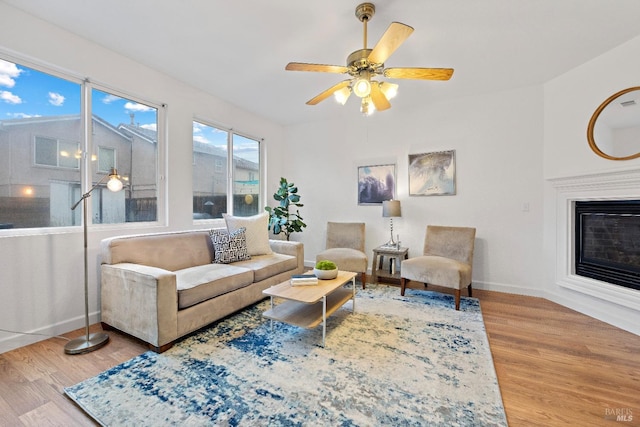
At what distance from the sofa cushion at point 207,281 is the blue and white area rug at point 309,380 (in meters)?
0.34

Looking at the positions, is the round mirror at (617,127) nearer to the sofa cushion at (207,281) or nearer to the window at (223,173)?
the sofa cushion at (207,281)

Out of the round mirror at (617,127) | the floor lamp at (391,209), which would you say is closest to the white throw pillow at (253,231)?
the floor lamp at (391,209)

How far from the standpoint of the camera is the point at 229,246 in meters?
3.17

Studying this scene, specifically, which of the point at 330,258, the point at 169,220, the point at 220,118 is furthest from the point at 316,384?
the point at 220,118

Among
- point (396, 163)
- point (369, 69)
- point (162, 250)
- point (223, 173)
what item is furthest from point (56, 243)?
point (396, 163)

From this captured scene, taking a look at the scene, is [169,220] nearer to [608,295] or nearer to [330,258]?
[330,258]

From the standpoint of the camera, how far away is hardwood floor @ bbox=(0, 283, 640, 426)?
1.49 meters

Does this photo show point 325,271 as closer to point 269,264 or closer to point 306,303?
point 306,303

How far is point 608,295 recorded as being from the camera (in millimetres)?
2629

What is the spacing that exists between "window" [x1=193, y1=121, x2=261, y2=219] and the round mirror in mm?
4435

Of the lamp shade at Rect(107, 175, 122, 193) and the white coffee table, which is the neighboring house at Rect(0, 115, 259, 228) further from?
the white coffee table

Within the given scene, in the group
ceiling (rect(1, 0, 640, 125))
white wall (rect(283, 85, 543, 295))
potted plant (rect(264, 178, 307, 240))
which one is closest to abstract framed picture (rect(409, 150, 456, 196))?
white wall (rect(283, 85, 543, 295))

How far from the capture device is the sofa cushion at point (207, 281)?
2.23 metres

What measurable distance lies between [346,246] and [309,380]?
267 cm
